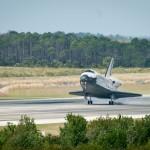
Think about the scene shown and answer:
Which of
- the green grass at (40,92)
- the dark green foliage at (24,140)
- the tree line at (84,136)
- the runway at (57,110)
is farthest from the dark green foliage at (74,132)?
the green grass at (40,92)

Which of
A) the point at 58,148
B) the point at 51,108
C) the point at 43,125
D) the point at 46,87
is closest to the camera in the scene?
the point at 58,148

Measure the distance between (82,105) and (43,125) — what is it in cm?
2462

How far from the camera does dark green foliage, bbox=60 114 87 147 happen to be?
3628cm

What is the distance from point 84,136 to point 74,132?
0.57m

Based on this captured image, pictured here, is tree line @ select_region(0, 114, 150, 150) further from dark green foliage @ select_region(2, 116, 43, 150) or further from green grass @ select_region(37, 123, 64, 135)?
green grass @ select_region(37, 123, 64, 135)

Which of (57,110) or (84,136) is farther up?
(84,136)

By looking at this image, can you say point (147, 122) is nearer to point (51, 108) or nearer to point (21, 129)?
point (21, 129)

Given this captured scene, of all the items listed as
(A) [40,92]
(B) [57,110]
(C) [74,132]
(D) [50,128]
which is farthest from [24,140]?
(A) [40,92]

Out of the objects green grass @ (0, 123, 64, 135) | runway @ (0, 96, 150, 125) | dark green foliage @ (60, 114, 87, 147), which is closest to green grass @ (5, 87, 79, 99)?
runway @ (0, 96, 150, 125)

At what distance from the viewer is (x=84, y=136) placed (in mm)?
37000

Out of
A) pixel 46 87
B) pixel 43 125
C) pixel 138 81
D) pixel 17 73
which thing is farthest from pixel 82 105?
pixel 17 73

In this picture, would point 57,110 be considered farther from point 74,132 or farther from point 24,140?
point 24,140

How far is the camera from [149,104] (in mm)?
79312

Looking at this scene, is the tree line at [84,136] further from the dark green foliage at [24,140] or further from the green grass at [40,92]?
the green grass at [40,92]
